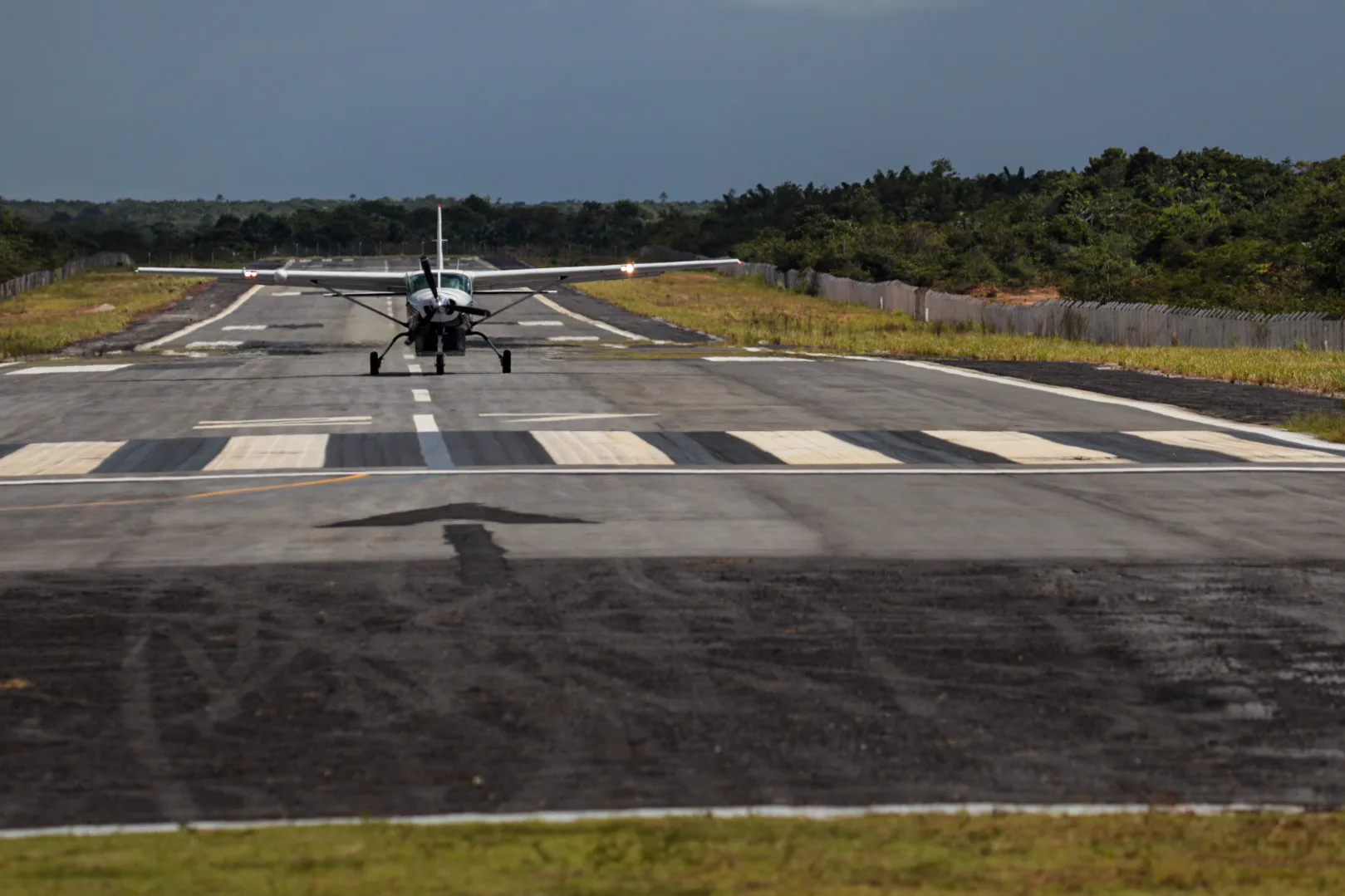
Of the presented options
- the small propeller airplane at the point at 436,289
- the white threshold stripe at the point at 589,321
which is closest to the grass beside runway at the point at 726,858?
the small propeller airplane at the point at 436,289

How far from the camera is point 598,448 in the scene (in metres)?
24.1

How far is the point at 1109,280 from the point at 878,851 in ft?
239

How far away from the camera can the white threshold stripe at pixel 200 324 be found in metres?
55.6

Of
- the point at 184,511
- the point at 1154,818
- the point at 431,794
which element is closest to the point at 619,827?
the point at 431,794

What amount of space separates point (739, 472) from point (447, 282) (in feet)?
67.0

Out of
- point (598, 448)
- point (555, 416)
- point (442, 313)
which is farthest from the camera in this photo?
point (442, 313)

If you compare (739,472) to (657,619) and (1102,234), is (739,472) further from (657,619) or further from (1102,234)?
(1102,234)

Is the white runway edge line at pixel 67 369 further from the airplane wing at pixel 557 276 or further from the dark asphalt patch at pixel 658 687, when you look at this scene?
the dark asphalt patch at pixel 658 687

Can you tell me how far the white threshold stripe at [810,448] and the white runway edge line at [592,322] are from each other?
28952 millimetres

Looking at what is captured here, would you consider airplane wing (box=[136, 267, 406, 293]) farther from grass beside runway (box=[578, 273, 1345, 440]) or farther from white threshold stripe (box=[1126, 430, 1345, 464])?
white threshold stripe (box=[1126, 430, 1345, 464])

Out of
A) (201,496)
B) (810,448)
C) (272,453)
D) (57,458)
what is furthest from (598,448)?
(57,458)

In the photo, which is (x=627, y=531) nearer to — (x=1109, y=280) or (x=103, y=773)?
(x=103, y=773)

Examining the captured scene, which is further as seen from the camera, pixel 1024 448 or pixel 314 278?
pixel 314 278

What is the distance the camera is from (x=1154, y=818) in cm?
753
